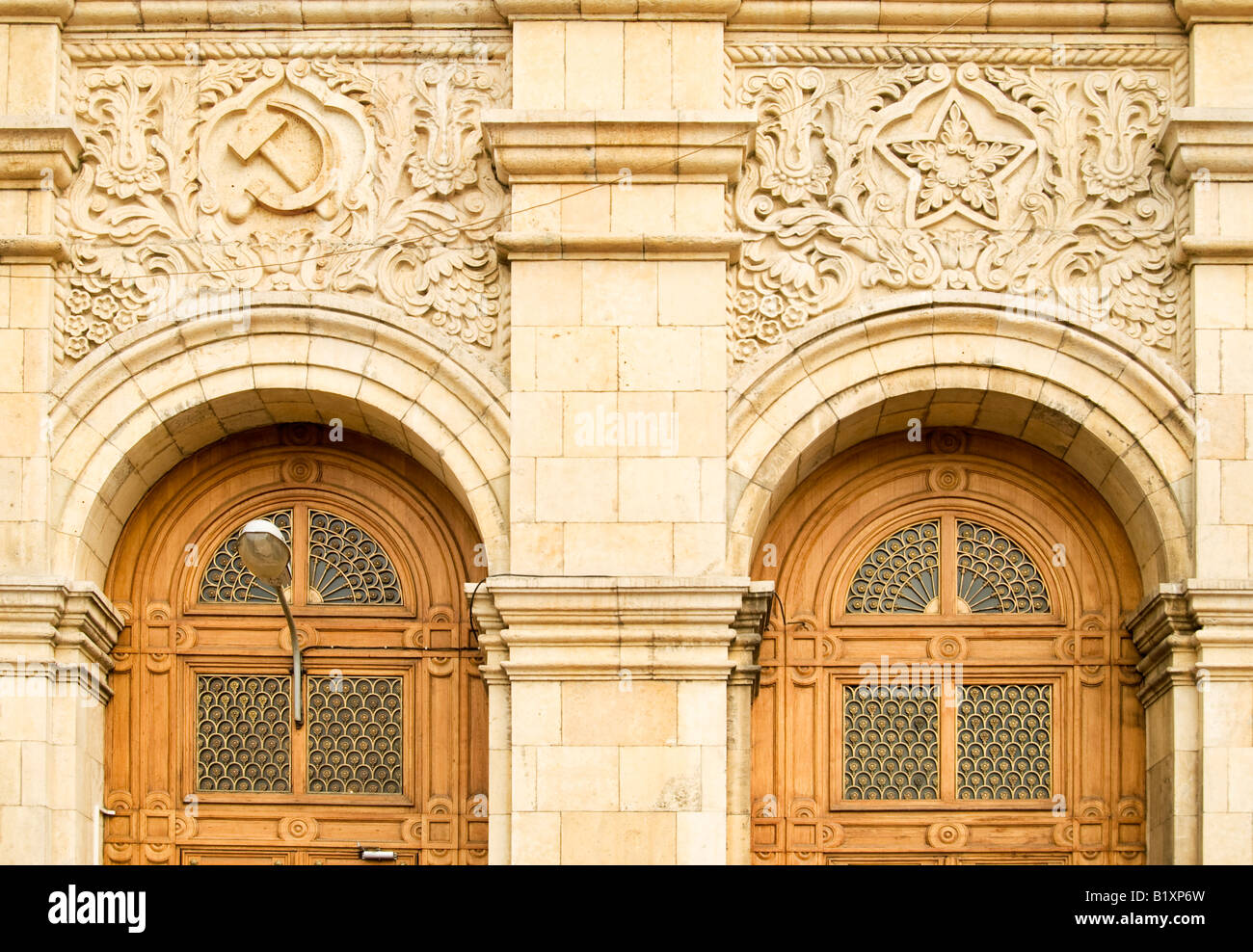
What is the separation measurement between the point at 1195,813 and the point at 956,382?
315cm

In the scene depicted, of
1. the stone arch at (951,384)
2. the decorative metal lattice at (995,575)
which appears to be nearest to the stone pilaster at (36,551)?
the stone arch at (951,384)

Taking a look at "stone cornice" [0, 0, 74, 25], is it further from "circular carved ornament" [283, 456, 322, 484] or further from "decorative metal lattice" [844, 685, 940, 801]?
"decorative metal lattice" [844, 685, 940, 801]

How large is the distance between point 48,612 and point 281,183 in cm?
324

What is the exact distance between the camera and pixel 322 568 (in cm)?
1673

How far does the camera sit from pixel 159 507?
1681cm

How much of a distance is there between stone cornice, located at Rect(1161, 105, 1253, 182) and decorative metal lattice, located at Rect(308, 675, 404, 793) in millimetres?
6284

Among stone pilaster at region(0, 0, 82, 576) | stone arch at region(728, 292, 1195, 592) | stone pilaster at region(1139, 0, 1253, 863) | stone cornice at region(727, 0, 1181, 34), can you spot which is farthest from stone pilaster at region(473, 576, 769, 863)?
stone cornice at region(727, 0, 1181, 34)

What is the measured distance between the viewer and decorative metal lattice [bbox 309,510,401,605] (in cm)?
1669

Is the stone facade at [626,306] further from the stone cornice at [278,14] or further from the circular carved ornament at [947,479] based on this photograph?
the circular carved ornament at [947,479]

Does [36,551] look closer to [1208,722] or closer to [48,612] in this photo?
[48,612]

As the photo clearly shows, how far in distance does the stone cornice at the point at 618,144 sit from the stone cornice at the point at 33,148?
2784 mm

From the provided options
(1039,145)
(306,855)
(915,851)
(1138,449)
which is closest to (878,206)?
(1039,145)

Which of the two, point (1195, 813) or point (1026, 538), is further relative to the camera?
point (1026, 538)

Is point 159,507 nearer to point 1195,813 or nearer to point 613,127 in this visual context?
point 613,127
